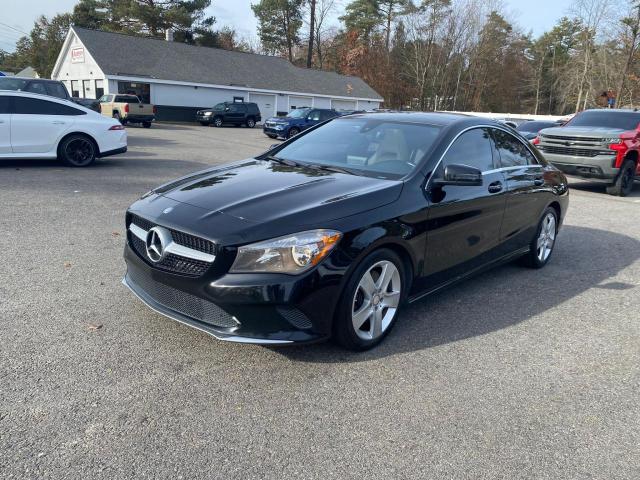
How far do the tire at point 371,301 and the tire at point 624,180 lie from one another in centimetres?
1007

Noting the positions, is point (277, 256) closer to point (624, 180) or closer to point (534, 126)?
point (624, 180)

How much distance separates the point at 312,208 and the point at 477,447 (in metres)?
1.68

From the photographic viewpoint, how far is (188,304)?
10.8ft

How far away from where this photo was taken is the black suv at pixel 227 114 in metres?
34.1

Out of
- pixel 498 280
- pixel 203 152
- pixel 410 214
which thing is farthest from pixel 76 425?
pixel 203 152

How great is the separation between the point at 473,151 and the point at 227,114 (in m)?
31.4

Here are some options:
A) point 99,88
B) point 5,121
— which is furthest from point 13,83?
point 99,88

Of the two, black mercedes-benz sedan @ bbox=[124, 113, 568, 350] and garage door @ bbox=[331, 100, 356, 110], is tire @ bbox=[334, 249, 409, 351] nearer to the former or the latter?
black mercedes-benz sedan @ bbox=[124, 113, 568, 350]

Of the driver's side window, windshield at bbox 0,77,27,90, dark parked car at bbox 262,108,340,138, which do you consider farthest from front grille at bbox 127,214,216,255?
dark parked car at bbox 262,108,340,138

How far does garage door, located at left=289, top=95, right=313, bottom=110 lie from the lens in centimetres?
4528

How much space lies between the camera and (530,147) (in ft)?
18.9

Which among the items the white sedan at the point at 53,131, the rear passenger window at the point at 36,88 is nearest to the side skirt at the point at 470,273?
the white sedan at the point at 53,131

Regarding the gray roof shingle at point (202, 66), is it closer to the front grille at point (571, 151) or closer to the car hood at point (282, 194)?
the front grille at point (571, 151)

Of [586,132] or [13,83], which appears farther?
[13,83]
